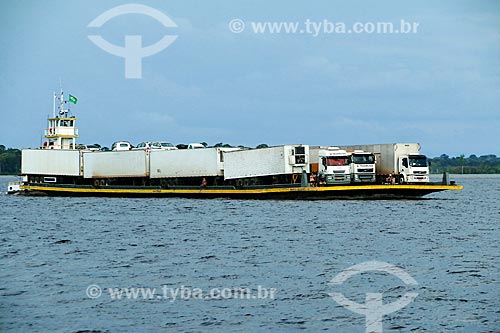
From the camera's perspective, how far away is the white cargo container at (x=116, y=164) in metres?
78.1

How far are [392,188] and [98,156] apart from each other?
3215 cm

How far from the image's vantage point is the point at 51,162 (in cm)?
8188

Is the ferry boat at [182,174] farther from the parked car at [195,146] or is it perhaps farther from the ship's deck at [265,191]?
the parked car at [195,146]

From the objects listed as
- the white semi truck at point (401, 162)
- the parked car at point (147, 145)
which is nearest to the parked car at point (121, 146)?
the parked car at point (147, 145)

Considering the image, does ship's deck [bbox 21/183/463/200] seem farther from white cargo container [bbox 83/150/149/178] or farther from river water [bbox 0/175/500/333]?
river water [bbox 0/175/500/333]

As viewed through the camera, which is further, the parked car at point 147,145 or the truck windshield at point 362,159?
the parked car at point 147,145

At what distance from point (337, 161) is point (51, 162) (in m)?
33.6

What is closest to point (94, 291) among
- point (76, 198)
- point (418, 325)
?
point (418, 325)

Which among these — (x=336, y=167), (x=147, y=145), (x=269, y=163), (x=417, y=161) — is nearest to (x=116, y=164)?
(x=147, y=145)

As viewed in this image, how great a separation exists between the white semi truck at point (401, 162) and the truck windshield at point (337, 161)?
15.8 ft

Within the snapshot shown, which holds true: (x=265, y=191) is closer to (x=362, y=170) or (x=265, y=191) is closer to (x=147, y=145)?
(x=362, y=170)

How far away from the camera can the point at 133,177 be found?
79.2 m

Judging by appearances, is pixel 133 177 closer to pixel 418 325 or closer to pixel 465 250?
pixel 465 250

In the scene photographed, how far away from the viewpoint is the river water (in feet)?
67.6
